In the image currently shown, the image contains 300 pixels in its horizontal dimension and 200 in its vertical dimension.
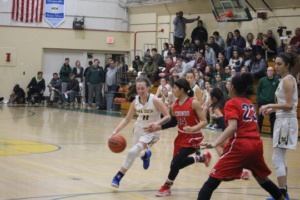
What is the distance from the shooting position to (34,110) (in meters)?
24.7

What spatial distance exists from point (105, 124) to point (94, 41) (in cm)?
1185

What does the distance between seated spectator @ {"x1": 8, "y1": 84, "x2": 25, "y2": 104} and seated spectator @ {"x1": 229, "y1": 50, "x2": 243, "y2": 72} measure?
1116 cm

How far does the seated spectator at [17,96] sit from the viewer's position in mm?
28562

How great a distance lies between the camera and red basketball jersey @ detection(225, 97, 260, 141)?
21.5 ft

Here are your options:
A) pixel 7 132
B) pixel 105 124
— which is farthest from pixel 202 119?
pixel 105 124

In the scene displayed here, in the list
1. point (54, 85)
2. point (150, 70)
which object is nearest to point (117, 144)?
point (150, 70)

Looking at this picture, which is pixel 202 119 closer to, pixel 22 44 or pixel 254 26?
pixel 254 26

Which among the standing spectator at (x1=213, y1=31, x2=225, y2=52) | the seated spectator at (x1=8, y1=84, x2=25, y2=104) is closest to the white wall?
the seated spectator at (x1=8, y1=84, x2=25, y2=104)

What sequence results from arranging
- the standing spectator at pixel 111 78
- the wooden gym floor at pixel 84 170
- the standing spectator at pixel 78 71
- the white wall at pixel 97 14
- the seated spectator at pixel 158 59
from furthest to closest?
1. the white wall at pixel 97 14
2. the standing spectator at pixel 78 71
3. the standing spectator at pixel 111 78
4. the seated spectator at pixel 158 59
5. the wooden gym floor at pixel 84 170

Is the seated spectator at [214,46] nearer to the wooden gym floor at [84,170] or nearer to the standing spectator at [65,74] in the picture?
the wooden gym floor at [84,170]

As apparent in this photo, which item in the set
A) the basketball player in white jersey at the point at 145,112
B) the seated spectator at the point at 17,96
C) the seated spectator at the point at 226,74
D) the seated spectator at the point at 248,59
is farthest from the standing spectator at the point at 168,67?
the basketball player in white jersey at the point at 145,112

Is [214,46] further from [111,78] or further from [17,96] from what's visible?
[17,96]

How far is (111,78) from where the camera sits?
2705 cm

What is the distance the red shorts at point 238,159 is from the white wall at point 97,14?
966 inches
